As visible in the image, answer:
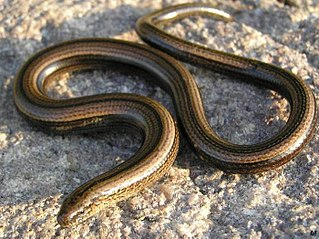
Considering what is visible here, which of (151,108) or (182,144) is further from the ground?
(151,108)

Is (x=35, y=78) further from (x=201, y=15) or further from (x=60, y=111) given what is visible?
(x=201, y=15)

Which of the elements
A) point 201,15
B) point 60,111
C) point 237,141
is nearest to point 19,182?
point 60,111

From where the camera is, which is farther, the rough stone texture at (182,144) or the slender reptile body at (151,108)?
the slender reptile body at (151,108)

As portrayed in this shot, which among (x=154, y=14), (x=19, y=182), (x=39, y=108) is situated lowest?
(x=19, y=182)

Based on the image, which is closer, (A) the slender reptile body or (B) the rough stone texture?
(B) the rough stone texture
